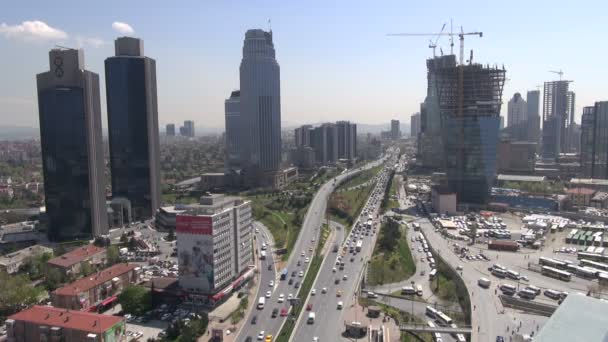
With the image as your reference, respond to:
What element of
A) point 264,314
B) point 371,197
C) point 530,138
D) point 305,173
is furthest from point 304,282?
point 530,138

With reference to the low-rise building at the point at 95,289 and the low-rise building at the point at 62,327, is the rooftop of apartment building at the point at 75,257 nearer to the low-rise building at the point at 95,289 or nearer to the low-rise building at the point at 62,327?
the low-rise building at the point at 95,289

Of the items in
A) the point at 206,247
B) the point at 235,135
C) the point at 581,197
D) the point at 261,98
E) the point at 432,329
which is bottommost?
the point at 432,329

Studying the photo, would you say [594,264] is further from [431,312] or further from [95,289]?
[95,289]

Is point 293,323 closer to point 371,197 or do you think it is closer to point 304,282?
point 304,282

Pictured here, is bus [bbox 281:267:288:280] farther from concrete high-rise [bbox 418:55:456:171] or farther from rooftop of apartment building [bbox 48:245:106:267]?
concrete high-rise [bbox 418:55:456:171]

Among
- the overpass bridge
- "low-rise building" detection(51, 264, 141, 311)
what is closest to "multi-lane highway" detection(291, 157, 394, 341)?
the overpass bridge

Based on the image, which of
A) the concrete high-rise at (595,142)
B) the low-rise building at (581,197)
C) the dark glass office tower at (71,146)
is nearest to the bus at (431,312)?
the dark glass office tower at (71,146)

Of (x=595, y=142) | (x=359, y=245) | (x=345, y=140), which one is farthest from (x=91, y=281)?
(x=345, y=140)
